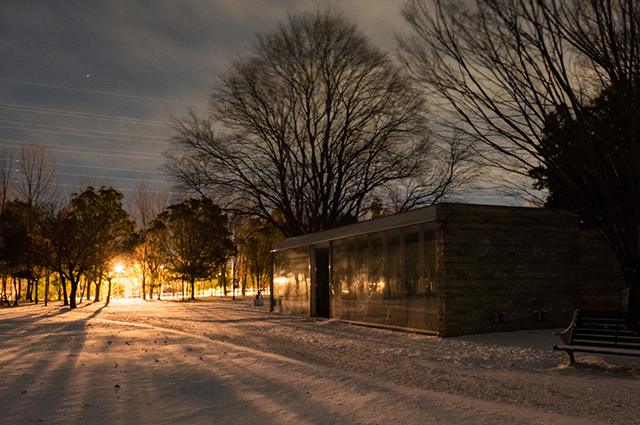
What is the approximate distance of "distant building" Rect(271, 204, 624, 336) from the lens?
1480cm

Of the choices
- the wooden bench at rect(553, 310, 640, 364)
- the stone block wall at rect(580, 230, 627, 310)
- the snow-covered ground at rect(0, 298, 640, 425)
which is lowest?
the snow-covered ground at rect(0, 298, 640, 425)

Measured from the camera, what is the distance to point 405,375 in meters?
8.67

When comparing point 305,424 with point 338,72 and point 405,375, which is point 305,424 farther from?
point 338,72

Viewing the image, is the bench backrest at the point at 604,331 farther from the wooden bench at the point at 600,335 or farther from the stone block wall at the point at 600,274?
the stone block wall at the point at 600,274

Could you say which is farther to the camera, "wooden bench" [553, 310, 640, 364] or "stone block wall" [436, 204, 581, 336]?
"stone block wall" [436, 204, 581, 336]

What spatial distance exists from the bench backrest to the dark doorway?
1473 cm

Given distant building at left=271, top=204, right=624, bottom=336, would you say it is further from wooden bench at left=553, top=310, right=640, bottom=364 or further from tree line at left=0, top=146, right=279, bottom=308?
tree line at left=0, top=146, right=279, bottom=308

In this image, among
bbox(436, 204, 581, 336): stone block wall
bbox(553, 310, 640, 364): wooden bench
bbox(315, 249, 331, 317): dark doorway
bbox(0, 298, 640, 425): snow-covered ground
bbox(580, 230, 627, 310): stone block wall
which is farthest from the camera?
bbox(315, 249, 331, 317): dark doorway

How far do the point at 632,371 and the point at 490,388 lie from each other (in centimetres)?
300

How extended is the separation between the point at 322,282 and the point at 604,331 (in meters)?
15.6

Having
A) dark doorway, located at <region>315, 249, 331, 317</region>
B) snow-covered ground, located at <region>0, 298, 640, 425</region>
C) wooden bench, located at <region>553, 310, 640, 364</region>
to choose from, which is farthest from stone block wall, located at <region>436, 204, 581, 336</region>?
dark doorway, located at <region>315, 249, 331, 317</region>

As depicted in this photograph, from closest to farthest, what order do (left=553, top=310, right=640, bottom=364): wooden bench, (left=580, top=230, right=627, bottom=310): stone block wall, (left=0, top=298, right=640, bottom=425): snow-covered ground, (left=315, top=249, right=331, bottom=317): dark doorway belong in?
(left=0, top=298, right=640, bottom=425): snow-covered ground, (left=553, top=310, right=640, bottom=364): wooden bench, (left=580, top=230, right=627, bottom=310): stone block wall, (left=315, top=249, right=331, bottom=317): dark doorway

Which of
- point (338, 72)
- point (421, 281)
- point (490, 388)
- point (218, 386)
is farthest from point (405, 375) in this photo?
point (338, 72)

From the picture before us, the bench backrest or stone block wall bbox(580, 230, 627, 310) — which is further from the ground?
stone block wall bbox(580, 230, 627, 310)
